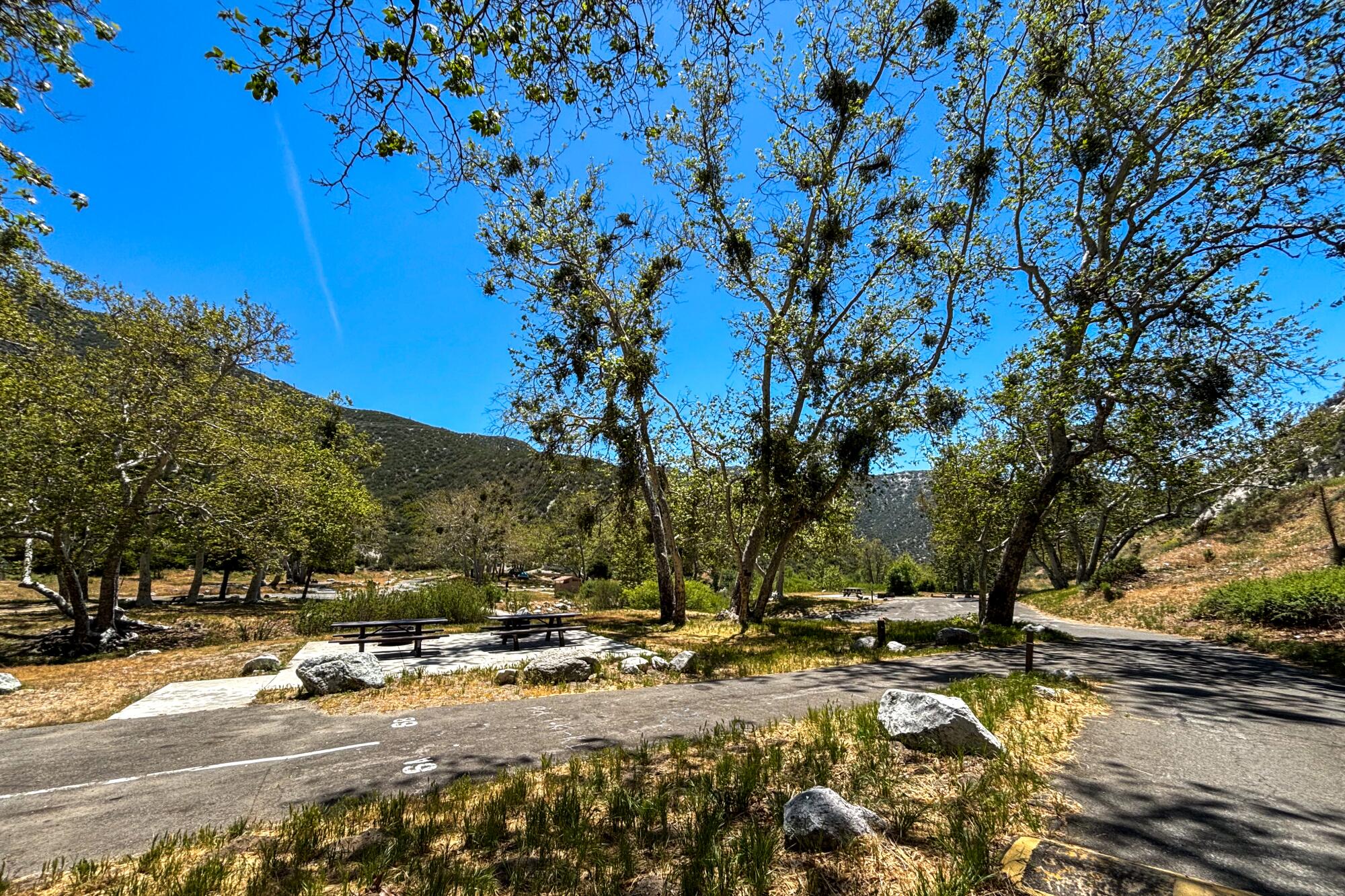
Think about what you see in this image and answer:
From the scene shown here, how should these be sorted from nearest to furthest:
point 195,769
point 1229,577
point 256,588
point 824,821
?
point 824,821 → point 195,769 → point 1229,577 → point 256,588

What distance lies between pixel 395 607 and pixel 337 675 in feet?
26.5

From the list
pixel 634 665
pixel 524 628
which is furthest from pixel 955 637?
pixel 524 628

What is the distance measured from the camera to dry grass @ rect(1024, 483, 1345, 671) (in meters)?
10.9

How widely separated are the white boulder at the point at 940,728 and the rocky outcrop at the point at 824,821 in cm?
165

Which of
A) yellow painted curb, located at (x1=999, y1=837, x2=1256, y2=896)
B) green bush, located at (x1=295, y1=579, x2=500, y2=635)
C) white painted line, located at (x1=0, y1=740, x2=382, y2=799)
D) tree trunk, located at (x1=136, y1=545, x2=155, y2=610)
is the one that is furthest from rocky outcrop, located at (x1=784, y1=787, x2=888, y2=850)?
tree trunk, located at (x1=136, y1=545, x2=155, y2=610)

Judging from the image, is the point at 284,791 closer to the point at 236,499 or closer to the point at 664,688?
the point at 664,688

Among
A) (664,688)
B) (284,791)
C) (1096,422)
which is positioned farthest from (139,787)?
(1096,422)

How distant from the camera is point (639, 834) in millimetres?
3309

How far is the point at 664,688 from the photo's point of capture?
7945 millimetres

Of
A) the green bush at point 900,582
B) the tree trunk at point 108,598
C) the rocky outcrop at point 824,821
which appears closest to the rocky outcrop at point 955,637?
the rocky outcrop at point 824,821

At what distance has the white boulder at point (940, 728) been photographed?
448 centimetres

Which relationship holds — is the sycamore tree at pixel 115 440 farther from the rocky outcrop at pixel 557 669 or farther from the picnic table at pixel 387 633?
the rocky outcrop at pixel 557 669

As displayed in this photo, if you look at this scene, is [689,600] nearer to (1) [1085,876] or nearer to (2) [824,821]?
(2) [824,821]

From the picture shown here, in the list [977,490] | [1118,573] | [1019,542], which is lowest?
[1118,573]
